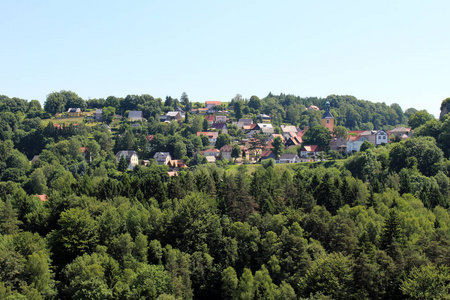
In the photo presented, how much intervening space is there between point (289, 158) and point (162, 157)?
1041 inches

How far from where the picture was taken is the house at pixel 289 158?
305 ft

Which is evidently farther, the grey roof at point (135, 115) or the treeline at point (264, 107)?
the treeline at point (264, 107)

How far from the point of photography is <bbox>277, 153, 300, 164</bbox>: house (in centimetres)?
9294

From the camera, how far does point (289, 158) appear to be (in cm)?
9331

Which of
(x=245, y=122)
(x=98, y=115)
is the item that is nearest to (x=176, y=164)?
(x=245, y=122)

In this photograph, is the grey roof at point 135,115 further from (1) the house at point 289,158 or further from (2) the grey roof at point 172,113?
(1) the house at point 289,158

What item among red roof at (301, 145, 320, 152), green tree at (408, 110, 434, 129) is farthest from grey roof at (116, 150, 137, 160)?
green tree at (408, 110, 434, 129)

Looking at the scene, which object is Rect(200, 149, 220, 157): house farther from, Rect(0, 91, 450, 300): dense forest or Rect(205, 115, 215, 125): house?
Rect(205, 115, 215, 125): house

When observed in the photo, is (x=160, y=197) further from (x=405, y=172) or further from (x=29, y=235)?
(x=405, y=172)

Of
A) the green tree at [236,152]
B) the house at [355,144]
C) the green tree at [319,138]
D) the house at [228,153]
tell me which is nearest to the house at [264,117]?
the house at [228,153]

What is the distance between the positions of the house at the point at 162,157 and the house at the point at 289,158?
23469 mm

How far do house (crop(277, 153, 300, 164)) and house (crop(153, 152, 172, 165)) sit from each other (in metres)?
23.5

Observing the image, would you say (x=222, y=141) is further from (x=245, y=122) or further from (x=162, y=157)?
(x=245, y=122)

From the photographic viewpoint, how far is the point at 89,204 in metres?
48.3
